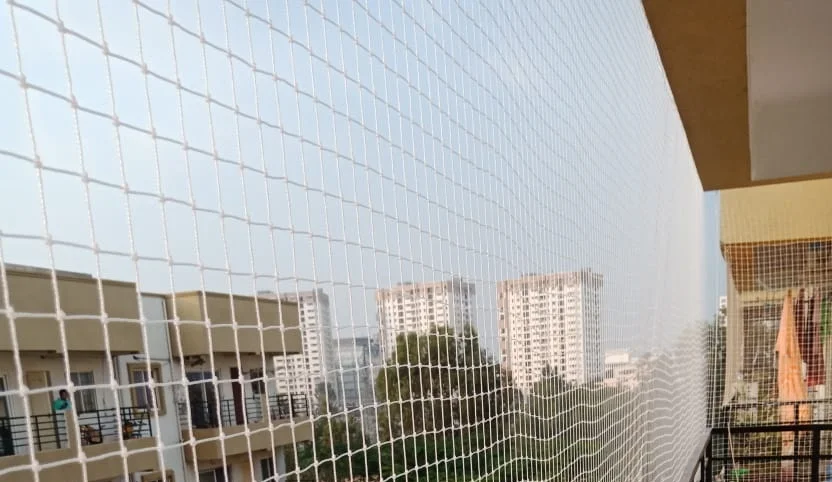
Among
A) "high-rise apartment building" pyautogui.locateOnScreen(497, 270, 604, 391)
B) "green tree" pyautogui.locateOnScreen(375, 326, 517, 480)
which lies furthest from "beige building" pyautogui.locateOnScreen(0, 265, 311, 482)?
"high-rise apartment building" pyautogui.locateOnScreen(497, 270, 604, 391)

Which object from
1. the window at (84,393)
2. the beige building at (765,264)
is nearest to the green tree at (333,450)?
the window at (84,393)

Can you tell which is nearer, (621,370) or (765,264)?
(621,370)

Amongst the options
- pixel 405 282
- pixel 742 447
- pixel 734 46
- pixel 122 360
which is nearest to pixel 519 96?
pixel 734 46

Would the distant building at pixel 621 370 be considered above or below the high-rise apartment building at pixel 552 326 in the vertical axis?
below

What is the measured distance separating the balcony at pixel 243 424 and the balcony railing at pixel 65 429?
39mm

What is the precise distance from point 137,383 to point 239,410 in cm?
14

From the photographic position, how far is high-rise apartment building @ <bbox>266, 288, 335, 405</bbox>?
71 centimetres

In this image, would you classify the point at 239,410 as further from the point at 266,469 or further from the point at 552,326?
the point at 552,326

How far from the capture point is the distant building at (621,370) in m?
1.86

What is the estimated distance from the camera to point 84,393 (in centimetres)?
52

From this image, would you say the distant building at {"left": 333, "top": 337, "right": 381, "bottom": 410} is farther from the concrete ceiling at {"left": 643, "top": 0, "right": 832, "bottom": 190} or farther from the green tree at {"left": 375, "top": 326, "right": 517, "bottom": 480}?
the concrete ceiling at {"left": 643, "top": 0, "right": 832, "bottom": 190}

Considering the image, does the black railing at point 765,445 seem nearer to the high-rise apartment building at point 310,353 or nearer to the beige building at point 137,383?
the high-rise apartment building at point 310,353

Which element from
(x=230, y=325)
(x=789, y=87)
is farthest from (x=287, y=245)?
(x=789, y=87)

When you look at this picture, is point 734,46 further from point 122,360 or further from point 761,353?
point 761,353
